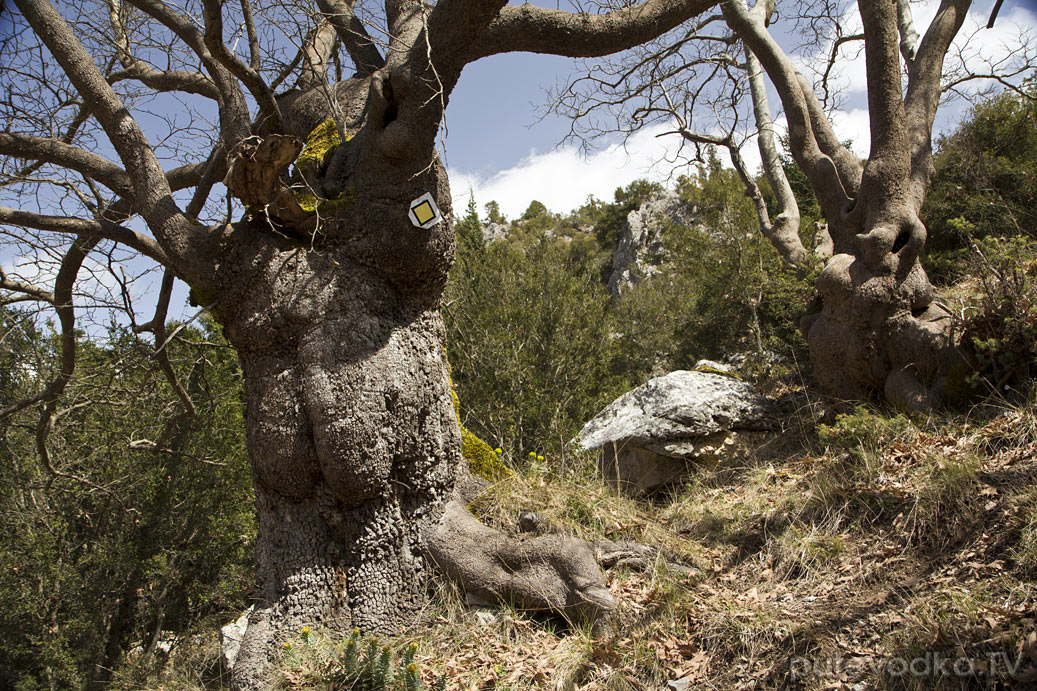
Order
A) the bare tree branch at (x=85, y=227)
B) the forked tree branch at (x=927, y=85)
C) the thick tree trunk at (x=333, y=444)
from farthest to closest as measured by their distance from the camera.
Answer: the forked tree branch at (x=927, y=85), the bare tree branch at (x=85, y=227), the thick tree trunk at (x=333, y=444)

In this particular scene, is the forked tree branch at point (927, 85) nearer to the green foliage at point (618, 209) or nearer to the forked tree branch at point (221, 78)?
the forked tree branch at point (221, 78)

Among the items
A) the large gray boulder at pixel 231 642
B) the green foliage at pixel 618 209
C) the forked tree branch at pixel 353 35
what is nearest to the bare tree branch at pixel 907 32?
the forked tree branch at pixel 353 35

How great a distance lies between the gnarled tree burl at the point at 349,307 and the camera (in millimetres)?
4082

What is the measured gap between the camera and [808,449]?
19.3 feet

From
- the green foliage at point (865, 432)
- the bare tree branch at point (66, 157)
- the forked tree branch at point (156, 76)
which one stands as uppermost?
the forked tree branch at point (156, 76)

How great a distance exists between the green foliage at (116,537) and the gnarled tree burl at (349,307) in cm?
563

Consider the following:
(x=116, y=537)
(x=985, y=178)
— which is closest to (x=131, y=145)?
(x=116, y=537)

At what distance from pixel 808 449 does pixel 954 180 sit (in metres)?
8.15

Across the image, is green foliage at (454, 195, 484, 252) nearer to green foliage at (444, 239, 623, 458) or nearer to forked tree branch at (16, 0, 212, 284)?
green foliage at (444, 239, 623, 458)

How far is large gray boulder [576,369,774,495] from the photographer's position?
21.3ft

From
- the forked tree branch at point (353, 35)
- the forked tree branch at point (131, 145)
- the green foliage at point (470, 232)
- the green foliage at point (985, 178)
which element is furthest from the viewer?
the green foliage at point (470, 232)

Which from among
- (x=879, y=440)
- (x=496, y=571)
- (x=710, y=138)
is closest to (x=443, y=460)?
(x=496, y=571)

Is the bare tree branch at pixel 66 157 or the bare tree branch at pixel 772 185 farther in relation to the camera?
the bare tree branch at pixel 772 185

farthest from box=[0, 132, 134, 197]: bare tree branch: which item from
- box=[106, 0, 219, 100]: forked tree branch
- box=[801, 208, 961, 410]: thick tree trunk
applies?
box=[801, 208, 961, 410]: thick tree trunk
